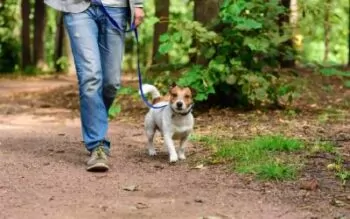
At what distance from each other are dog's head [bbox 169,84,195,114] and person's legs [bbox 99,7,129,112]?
21.9 inches

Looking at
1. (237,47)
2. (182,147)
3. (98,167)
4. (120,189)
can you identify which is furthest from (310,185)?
(237,47)

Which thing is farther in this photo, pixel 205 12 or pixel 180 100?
pixel 205 12

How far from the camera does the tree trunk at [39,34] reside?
2767 cm

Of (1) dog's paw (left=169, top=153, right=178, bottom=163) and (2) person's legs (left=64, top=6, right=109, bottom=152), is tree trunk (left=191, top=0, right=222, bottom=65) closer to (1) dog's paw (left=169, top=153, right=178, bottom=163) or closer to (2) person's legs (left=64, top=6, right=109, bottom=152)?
(1) dog's paw (left=169, top=153, right=178, bottom=163)

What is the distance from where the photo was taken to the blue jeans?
615cm

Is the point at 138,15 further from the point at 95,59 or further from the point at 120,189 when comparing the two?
the point at 120,189

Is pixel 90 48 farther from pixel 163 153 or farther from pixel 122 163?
pixel 163 153

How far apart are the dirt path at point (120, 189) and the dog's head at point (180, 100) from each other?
0.54 m

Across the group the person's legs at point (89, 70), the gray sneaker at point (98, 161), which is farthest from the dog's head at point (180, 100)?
the gray sneaker at point (98, 161)

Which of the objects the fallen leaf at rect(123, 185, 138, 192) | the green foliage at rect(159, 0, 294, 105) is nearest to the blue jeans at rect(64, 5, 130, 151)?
the fallen leaf at rect(123, 185, 138, 192)

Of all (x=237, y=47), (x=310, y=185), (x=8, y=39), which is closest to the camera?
(x=310, y=185)

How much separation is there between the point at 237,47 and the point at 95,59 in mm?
4125

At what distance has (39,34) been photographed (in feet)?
92.7

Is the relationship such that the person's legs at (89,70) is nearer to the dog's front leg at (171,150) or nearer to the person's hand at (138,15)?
the person's hand at (138,15)
